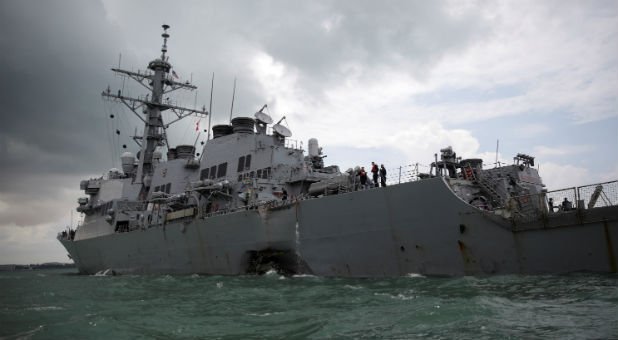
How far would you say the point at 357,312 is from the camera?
24.9 feet

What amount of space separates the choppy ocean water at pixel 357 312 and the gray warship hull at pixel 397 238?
0.56m

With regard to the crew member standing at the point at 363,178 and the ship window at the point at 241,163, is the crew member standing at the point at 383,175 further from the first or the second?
the ship window at the point at 241,163

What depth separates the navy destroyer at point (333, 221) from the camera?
1016 cm

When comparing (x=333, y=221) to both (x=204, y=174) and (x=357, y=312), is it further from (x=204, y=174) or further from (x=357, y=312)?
(x=204, y=174)

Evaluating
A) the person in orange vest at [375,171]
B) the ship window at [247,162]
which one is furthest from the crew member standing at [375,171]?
the ship window at [247,162]

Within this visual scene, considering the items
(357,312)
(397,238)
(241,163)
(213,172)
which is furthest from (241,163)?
(357,312)

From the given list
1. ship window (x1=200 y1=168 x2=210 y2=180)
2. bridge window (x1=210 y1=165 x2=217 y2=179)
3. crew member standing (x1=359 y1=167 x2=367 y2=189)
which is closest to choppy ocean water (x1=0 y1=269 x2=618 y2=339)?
crew member standing (x1=359 y1=167 x2=367 y2=189)

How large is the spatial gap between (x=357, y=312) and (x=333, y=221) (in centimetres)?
567

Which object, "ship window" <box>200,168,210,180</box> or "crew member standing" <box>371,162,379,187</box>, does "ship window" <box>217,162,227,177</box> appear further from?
"crew member standing" <box>371,162,379,187</box>

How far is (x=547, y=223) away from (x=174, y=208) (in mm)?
Answer: 15878

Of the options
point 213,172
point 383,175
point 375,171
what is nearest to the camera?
point 383,175

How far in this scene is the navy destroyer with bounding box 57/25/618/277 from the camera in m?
10.2

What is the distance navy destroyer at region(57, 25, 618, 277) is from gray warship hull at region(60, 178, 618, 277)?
0.03 metres

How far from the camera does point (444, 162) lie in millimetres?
12719
